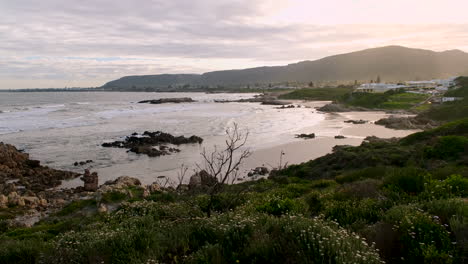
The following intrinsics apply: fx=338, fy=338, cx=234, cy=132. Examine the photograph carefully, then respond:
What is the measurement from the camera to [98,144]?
2972 cm

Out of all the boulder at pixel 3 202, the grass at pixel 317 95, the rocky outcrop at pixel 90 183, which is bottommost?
the rocky outcrop at pixel 90 183

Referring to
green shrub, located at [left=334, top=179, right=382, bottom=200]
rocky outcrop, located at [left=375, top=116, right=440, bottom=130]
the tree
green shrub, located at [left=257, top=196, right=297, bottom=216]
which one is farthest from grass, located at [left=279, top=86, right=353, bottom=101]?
green shrub, located at [left=257, top=196, right=297, bottom=216]

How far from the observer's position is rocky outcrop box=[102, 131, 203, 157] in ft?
87.0

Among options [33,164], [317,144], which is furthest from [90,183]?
[317,144]

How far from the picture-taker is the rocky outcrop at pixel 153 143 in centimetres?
2652

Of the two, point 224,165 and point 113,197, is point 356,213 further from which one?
point 224,165

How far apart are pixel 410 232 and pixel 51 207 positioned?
14.0 meters

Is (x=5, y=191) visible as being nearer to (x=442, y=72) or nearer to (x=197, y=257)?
(x=197, y=257)

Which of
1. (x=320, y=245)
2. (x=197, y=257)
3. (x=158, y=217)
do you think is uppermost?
(x=320, y=245)

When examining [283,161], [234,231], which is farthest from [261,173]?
[234,231]

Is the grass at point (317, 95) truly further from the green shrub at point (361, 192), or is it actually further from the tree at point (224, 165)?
the green shrub at point (361, 192)

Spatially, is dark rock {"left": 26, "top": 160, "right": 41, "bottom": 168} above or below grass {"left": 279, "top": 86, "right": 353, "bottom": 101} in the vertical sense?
below

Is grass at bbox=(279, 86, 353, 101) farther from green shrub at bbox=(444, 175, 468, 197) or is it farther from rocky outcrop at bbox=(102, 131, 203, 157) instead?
green shrub at bbox=(444, 175, 468, 197)

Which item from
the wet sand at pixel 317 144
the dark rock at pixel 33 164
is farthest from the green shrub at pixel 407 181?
the dark rock at pixel 33 164
